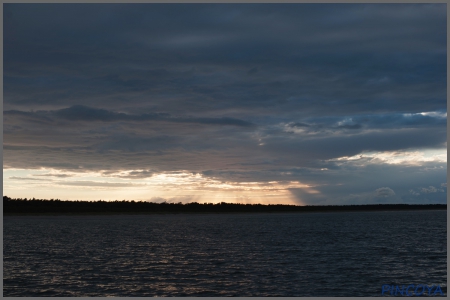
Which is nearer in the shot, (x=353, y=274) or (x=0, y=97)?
(x=0, y=97)

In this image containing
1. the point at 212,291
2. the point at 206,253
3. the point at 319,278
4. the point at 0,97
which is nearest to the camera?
the point at 0,97

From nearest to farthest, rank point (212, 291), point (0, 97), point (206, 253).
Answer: point (0, 97)
point (212, 291)
point (206, 253)

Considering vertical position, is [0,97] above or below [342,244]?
above

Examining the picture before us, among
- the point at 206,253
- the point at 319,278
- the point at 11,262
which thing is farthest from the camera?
the point at 206,253

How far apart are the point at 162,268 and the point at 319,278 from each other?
1762cm

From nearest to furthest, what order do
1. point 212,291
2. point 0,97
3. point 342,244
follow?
point 0,97
point 212,291
point 342,244

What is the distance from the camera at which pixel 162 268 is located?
52.4 meters

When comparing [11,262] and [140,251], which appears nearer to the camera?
[11,262]

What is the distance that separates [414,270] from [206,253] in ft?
91.3

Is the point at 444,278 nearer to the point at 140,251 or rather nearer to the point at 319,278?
the point at 319,278

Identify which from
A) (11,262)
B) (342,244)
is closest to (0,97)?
(11,262)

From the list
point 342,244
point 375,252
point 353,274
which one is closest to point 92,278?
point 353,274

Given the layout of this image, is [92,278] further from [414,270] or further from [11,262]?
[414,270]

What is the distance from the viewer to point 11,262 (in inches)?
2195
